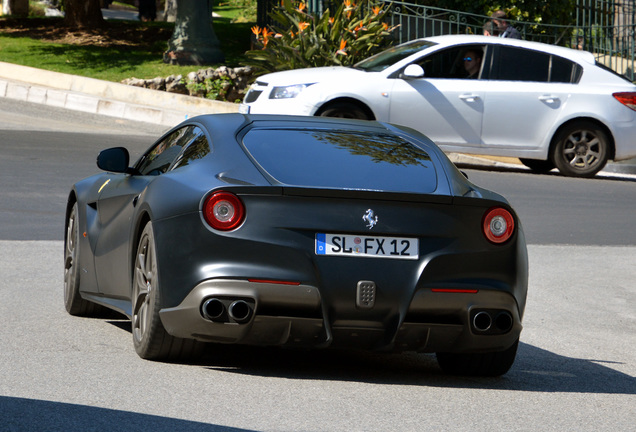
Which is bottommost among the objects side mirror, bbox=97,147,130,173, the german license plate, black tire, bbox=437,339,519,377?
black tire, bbox=437,339,519,377

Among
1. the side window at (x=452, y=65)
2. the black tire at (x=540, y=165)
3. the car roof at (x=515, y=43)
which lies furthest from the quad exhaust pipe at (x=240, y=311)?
the black tire at (x=540, y=165)

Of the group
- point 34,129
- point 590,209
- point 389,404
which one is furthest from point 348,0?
point 389,404

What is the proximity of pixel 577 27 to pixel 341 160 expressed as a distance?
15671 millimetres

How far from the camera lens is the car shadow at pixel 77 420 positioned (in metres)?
4.58

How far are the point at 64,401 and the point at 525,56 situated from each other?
12.3 meters

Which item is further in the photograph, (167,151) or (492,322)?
(167,151)

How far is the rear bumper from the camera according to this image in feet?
17.7

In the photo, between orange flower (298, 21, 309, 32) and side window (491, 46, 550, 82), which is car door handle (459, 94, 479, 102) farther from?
orange flower (298, 21, 309, 32)

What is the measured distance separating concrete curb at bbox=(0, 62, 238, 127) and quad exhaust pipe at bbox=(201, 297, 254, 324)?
42.6ft

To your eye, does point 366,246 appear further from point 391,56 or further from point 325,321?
point 391,56

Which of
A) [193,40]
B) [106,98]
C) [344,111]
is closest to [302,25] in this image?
[106,98]

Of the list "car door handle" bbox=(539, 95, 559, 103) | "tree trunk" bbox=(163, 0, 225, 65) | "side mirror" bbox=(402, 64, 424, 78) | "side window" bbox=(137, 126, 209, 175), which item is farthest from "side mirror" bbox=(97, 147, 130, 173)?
"tree trunk" bbox=(163, 0, 225, 65)

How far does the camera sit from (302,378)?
227 inches

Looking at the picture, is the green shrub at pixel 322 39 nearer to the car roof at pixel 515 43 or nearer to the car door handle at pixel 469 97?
the car roof at pixel 515 43
